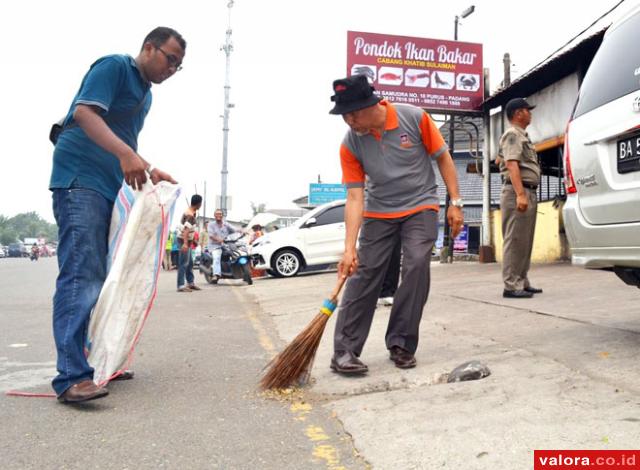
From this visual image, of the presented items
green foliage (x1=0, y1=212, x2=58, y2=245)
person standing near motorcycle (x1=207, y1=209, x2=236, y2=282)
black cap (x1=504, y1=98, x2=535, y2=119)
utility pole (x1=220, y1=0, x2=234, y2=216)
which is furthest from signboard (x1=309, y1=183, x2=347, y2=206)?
green foliage (x1=0, y1=212, x2=58, y2=245)

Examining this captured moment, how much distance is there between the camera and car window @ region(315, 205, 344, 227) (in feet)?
46.5

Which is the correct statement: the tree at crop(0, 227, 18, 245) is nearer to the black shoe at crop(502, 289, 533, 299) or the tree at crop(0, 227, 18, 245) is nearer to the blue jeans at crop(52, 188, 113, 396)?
the black shoe at crop(502, 289, 533, 299)

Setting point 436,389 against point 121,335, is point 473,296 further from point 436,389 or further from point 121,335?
point 121,335

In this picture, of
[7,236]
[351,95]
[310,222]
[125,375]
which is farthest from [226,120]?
[7,236]

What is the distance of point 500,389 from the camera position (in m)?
2.91

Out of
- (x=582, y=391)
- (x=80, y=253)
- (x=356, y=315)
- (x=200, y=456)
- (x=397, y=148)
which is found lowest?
(x=200, y=456)

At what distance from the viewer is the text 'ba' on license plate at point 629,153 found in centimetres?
319

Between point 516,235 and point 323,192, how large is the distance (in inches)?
1550

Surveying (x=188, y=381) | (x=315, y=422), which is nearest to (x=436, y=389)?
(x=315, y=422)

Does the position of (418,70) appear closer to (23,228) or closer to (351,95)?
(351,95)

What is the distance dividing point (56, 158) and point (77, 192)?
224mm

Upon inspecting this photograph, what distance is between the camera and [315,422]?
2.84m

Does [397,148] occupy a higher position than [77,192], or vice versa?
[397,148]

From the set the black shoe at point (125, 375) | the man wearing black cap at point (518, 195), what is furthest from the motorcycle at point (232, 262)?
the black shoe at point (125, 375)
